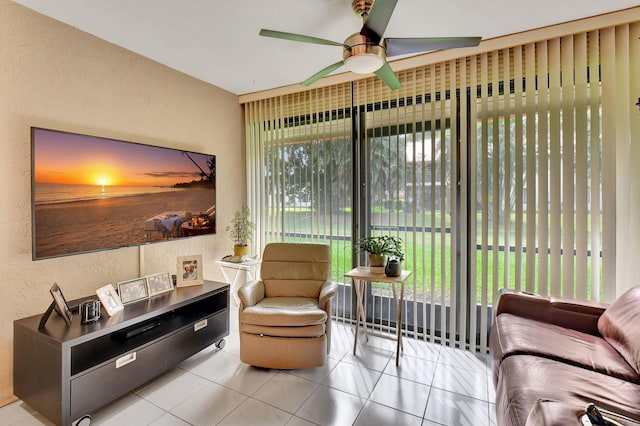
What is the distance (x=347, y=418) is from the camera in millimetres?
1894

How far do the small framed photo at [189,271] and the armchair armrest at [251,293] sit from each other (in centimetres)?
53

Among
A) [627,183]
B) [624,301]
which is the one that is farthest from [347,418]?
[627,183]

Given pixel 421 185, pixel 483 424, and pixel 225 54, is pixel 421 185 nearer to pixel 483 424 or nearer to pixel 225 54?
pixel 483 424

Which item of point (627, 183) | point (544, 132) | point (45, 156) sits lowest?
point (627, 183)

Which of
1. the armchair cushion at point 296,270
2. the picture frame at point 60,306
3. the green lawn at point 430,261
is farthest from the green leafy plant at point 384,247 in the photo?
the picture frame at point 60,306

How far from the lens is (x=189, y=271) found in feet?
9.27

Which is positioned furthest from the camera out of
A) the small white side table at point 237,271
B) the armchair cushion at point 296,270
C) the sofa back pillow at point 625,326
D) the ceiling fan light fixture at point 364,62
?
the small white side table at point 237,271

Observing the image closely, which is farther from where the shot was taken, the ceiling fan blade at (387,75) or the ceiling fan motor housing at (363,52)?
the ceiling fan blade at (387,75)

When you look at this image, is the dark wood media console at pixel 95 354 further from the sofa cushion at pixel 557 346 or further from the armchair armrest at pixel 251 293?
the sofa cushion at pixel 557 346

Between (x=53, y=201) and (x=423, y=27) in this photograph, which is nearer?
(x=53, y=201)

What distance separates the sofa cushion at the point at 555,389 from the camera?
1.27m

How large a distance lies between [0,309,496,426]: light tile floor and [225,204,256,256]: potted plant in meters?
1.27

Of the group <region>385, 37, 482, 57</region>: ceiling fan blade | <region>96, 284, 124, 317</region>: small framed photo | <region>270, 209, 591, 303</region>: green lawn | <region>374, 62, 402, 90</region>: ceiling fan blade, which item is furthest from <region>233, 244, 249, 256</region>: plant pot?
<region>385, 37, 482, 57</region>: ceiling fan blade

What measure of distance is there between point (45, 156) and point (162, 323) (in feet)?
4.79
